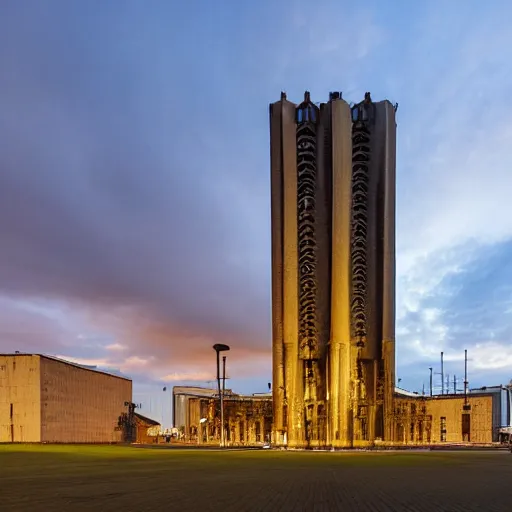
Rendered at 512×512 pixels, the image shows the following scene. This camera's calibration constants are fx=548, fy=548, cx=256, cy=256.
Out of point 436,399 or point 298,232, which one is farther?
point 436,399

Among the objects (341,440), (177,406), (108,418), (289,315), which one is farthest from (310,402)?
(177,406)

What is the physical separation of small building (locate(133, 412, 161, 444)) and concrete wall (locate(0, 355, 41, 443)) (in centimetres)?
2151

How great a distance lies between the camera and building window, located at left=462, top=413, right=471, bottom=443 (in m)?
60.2

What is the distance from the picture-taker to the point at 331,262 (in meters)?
49.1

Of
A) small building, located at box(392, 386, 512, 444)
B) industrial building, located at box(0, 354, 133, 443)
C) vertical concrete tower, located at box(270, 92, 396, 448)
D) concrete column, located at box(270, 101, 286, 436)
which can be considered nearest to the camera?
industrial building, located at box(0, 354, 133, 443)

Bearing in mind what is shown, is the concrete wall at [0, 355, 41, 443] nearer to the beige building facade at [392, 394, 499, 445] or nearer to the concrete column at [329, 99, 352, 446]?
the concrete column at [329, 99, 352, 446]

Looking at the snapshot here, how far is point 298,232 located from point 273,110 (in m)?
12.6

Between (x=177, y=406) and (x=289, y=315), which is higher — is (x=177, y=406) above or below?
below

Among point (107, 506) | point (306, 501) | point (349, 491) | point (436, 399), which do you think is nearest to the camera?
point (107, 506)

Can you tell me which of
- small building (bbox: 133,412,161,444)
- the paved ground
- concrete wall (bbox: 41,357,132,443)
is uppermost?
the paved ground

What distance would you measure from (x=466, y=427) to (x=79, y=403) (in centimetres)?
4106

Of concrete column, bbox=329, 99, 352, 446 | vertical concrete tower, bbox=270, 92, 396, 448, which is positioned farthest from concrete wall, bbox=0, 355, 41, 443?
concrete column, bbox=329, 99, 352, 446

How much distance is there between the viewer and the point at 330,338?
4775 centimetres

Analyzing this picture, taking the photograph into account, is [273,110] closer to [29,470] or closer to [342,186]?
[342,186]
